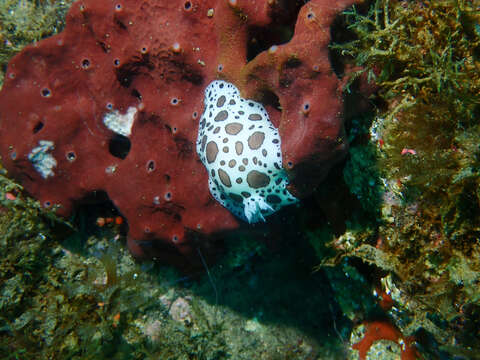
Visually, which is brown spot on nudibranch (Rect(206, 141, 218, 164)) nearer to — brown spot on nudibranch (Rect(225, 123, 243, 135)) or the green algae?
brown spot on nudibranch (Rect(225, 123, 243, 135))

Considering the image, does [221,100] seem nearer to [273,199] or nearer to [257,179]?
[257,179]

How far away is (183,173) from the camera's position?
3221mm

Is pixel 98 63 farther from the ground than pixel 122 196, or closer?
farther from the ground

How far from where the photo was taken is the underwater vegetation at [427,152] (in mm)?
2066

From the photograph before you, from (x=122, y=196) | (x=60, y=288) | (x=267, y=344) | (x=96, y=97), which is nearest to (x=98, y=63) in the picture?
(x=96, y=97)

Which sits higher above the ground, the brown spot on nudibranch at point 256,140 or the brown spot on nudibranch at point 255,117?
the brown spot on nudibranch at point 255,117

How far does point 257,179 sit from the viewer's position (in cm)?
274

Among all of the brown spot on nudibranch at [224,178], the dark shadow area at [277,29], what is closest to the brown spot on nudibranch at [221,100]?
the dark shadow area at [277,29]

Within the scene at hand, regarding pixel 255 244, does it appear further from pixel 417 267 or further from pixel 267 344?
pixel 417 267

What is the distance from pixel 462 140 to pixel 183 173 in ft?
8.41

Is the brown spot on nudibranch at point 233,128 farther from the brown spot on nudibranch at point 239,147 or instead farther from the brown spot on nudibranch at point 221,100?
the brown spot on nudibranch at point 221,100

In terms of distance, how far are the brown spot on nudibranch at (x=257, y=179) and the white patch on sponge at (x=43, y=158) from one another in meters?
2.52

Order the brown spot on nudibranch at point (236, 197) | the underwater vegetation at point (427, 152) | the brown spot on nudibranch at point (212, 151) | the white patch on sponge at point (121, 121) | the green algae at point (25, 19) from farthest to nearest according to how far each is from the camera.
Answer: the green algae at point (25, 19) → the white patch on sponge at point (121, 121) → the brown spot on nudibranch at point (236, 197) → the brown spot on nudibranch at point (212, 151) → the underwater vegetation at point (427, 152)

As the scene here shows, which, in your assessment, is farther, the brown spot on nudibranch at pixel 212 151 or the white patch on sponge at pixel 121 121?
the white patch on sponge at pixel 121 121
